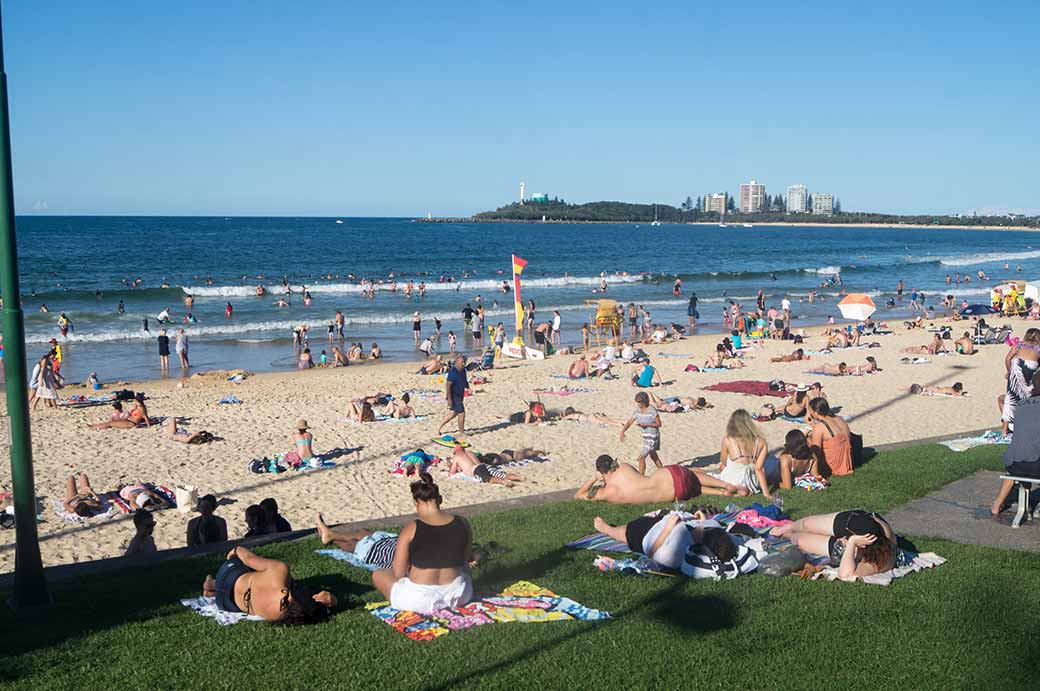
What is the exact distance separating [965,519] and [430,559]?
5.08 m

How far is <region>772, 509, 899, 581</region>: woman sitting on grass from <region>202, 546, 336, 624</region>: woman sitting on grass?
138 inches

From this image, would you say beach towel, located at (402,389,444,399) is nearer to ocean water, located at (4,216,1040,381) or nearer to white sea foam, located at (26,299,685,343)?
ocean water, located at (4,216,1040,381)

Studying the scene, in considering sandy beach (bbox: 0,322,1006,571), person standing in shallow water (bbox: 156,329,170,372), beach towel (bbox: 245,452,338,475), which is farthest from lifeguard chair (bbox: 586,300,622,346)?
beach towel (bbox: 245,452,338,475)

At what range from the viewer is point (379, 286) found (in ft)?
175

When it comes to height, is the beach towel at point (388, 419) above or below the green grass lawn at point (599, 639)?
below

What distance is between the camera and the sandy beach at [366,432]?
11.8m

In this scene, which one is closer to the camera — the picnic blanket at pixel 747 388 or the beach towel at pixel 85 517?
the beach towel at pixel 85 517

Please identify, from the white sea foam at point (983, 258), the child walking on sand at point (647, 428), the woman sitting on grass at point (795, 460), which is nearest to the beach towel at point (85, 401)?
the child walking on sand at point (647, 428)

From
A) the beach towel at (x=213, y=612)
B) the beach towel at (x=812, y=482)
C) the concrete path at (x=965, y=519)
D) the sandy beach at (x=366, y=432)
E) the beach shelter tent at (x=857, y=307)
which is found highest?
the beach shelter tent at (x=857, y=307)

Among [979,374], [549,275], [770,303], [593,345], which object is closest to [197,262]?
[549,275]

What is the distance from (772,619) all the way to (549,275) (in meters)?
60.5

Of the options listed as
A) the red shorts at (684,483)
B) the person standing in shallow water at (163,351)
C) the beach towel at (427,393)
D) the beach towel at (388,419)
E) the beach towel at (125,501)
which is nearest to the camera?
the red shorts at (684,483)

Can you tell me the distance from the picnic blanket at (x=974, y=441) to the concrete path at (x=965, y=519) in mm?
1990

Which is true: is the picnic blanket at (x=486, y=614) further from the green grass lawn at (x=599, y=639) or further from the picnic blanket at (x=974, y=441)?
the picnic blanket at (x=974, y=441)
